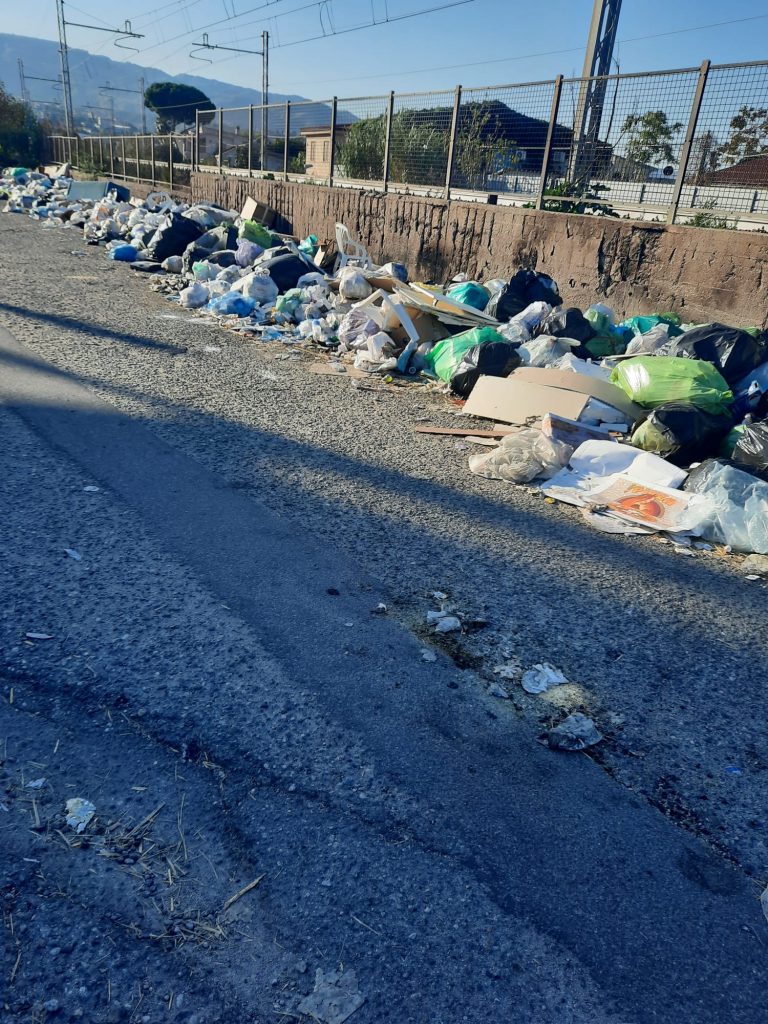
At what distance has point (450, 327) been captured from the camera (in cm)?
707

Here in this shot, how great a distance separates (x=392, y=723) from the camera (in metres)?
2.17

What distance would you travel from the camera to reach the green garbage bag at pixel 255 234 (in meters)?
11.5

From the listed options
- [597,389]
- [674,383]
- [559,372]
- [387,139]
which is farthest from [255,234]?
[674,383]

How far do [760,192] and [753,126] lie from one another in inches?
26.6

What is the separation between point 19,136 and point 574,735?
1764 inches

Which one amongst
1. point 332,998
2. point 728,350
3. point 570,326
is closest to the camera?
point 332,998

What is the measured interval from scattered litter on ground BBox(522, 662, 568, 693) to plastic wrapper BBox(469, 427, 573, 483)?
6.32 ft

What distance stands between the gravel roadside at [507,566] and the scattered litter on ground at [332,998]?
3.31 ft

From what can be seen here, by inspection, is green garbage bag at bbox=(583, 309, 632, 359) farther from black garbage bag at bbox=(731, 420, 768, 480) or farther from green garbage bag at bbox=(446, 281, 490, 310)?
black garbage bag at bbox=(731, 420, 768, 480)

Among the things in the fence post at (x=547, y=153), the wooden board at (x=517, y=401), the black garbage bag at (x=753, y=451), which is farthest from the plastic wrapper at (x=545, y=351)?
the fence post at (x=547, y=153)

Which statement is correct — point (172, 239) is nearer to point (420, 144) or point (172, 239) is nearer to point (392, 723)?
point (420, 144)

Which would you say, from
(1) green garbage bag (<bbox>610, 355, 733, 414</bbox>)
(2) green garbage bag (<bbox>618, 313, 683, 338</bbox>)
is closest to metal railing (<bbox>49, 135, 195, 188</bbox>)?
(2) green garbage bag (<bbox>618, 313, 683, 338</bbox>)

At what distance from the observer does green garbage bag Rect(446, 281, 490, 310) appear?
7613mm

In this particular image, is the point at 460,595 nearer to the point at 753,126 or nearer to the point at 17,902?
the point at 17,902
